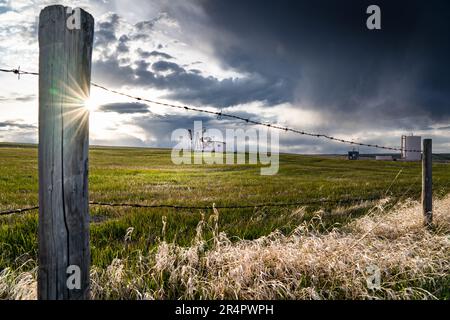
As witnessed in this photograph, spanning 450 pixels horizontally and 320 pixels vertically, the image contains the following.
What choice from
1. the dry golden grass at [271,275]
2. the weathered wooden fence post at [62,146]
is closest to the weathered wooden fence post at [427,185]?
the dry golden grass at [271,275]

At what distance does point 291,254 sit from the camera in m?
5.18

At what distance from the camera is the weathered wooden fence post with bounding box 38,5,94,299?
3.30 metres

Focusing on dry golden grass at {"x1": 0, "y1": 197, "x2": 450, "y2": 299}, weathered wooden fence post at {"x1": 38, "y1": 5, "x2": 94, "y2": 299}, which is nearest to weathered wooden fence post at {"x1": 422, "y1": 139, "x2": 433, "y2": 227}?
dry golden grass at {"x1": 0, "y1": 197, "x2": 450, "y2": 299}

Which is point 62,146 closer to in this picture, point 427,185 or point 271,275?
point 271,275

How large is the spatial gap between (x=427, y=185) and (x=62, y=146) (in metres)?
8.07

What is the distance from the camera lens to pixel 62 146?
3.32 m

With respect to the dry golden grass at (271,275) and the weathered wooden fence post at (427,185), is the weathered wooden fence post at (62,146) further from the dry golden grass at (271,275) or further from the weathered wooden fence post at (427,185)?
the weathered wooden fence post at (427,185)

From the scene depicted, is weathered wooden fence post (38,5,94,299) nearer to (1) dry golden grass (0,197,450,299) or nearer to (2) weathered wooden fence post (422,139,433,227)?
(1) dry golden grass (0,197,450,299)

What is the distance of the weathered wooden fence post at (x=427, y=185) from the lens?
27.2ft

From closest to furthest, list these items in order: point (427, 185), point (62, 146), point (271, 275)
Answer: point (62, 146), point (271, 275), point (427, 185)

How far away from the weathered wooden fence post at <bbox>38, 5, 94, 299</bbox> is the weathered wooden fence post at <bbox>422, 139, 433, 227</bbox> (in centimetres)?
774

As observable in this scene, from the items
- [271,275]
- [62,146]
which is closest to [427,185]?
[271,275]

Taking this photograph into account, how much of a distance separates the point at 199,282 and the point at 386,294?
7.66ft

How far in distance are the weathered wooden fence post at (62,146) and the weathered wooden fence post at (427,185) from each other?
7738 millimetres
